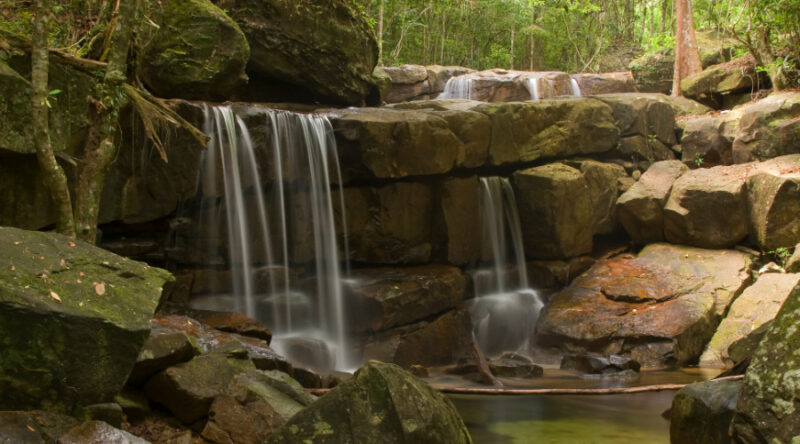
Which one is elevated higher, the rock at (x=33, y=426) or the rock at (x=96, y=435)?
the rock at (x=33, y=426)

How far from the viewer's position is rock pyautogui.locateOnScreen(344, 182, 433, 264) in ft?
38.0

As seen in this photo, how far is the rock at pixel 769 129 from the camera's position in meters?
12.8

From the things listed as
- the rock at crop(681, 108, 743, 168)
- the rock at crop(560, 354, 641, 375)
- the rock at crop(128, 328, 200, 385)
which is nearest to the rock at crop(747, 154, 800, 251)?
the rock at crop(681, 108, 743, 168)

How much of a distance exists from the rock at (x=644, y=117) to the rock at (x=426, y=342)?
6502mm

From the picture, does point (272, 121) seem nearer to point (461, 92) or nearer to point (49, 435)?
point (49, 435)

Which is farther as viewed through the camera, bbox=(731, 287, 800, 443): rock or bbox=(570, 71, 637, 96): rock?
bbox=(570, 71, 637, 96): rock

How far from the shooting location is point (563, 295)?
12.3 meters

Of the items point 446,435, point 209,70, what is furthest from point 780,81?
point 446,435

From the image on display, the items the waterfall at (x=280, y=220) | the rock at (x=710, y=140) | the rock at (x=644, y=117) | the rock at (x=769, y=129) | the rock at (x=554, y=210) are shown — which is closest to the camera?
the waterfall at (x=280, y=220)

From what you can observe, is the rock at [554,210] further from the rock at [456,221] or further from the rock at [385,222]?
the rock at [385,222]

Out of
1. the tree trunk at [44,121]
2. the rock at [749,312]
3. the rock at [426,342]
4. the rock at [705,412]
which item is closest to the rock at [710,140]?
the rock at [749,312]

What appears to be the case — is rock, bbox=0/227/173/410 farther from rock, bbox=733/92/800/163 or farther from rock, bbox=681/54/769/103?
rock, bbox=681/54/769/103

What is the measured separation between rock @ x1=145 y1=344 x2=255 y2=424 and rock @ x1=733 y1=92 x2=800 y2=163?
38.8ft

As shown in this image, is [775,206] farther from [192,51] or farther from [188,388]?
[188,388]
